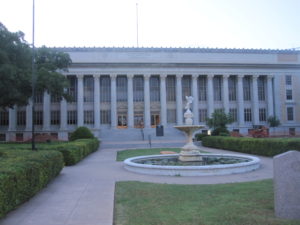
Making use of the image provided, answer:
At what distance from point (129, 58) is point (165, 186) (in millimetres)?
40644

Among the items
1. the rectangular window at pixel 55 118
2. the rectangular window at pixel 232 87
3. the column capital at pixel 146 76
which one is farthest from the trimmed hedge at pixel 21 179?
the rectangular window at pixel 232 87

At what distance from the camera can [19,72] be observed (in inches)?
1073

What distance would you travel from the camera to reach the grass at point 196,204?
223 inches

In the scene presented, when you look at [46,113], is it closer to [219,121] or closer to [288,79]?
[219,121]

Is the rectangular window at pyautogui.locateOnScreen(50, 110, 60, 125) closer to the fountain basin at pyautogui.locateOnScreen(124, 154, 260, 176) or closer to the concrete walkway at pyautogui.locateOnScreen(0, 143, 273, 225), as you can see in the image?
the concrete walkway at pyautogui.locateOnScreen(0, 143, 273, 225)

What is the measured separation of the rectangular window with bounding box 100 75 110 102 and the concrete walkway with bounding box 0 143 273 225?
36.2 m

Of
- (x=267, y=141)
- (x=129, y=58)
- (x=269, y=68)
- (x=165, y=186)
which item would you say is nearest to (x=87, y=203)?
(x=165, y=186)

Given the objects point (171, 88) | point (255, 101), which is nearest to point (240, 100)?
point (255, 101)

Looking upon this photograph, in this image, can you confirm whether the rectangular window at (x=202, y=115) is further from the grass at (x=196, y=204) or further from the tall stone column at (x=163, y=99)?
the grass at (x=196, y=204)

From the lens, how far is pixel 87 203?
7.44 meters

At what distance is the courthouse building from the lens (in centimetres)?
4684

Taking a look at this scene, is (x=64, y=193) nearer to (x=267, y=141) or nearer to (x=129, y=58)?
(x=267, y=141)

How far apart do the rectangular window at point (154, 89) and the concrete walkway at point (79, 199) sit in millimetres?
36795

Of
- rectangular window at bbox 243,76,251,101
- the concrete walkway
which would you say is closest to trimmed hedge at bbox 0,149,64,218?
the concrete walkway
